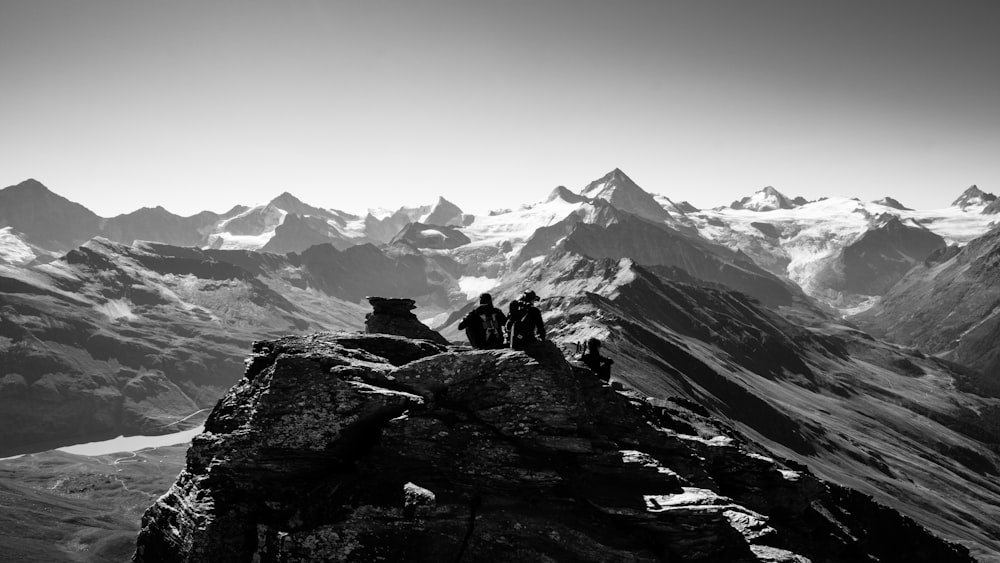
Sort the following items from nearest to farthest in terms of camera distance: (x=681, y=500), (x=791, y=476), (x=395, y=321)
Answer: (x=681, y=500)
(x=791, y=476)
(x=395, y=321)

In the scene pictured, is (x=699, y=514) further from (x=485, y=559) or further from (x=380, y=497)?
(x=380, y=497)

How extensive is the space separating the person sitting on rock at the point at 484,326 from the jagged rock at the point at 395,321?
11.3 m

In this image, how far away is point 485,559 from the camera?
98.4ft

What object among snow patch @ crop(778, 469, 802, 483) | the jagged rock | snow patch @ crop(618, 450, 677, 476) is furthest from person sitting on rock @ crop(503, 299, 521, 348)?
snow patch @ crop(778, 469, 802, 483)

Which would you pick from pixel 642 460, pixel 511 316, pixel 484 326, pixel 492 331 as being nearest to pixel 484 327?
pixel 484 326

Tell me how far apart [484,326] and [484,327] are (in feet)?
0.54

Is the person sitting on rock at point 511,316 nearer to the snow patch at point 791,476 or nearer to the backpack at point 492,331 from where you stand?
the backpack at point 492,331

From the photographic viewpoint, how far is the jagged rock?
51.2m

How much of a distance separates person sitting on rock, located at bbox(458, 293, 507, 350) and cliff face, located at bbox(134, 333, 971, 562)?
3.30 meters

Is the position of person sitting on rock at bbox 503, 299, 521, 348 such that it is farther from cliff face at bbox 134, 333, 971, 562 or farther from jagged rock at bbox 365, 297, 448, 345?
jagged rock at bbox 365, 297, 448, 345

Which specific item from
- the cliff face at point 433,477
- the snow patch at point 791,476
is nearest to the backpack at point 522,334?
the cliff face at point 433,477

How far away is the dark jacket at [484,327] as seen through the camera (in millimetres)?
39375

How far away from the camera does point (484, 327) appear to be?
131 feet

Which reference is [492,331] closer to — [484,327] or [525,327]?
[484,327]
